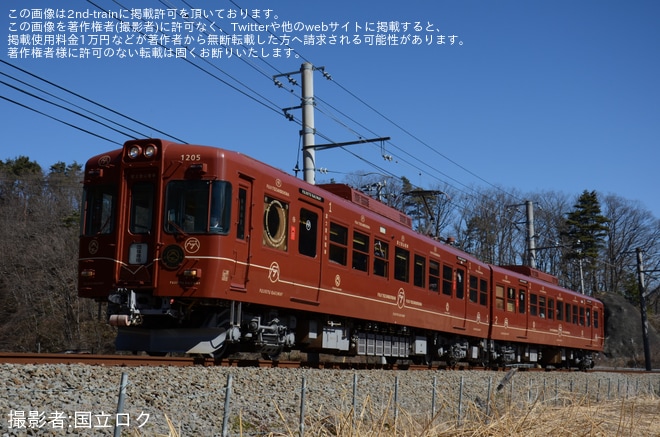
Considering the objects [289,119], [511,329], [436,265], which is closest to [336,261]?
[436,265]

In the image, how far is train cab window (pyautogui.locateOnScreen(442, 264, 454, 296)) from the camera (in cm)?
2025

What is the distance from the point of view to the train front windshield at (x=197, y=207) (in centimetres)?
1182

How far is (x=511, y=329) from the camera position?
24938 millimetres

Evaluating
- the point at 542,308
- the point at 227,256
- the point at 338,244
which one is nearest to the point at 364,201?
the point at 338,244

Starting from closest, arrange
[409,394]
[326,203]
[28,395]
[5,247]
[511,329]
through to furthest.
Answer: [28,395], [409,394], [326,203], [511,329], [5,247]

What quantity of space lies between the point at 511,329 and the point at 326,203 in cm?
1264

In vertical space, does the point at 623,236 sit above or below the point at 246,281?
above

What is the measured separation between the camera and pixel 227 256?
38.6 feet

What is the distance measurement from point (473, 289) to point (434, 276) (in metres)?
3.18

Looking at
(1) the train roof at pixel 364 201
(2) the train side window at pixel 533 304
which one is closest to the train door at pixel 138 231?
(1) the train roof at pixel 364 201

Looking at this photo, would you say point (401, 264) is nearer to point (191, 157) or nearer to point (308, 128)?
point (308, 128)

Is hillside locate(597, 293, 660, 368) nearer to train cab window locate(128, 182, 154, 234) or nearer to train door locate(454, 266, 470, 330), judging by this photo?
train door locate(454, 266, 470, 330)

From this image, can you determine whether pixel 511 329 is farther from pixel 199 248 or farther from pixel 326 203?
pixel 199 248

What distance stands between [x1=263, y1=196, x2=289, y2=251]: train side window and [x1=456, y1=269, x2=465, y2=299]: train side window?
9.21 meters
